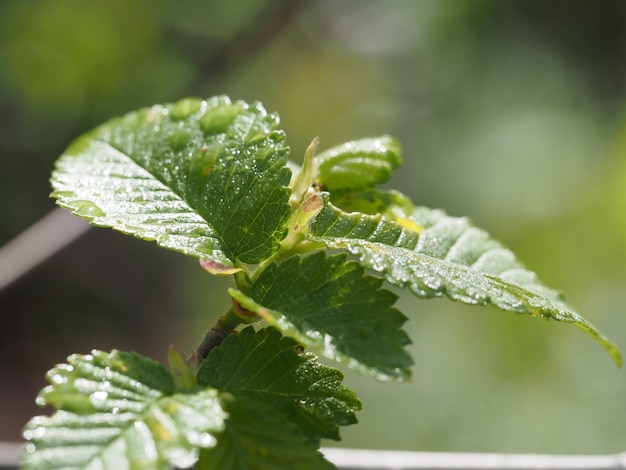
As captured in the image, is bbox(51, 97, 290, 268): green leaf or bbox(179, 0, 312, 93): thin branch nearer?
bbox(51, 97, 290, 268): green leaf

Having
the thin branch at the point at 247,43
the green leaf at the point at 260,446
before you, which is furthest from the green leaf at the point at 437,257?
the thin branch at the point at 247,43

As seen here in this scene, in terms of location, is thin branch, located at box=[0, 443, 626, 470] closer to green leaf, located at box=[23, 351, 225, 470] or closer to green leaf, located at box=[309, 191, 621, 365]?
green leaf, located at box=[309, 191, 621, 365]

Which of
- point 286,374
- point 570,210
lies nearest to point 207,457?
point 286,374

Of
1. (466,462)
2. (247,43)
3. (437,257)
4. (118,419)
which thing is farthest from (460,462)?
(247,43)

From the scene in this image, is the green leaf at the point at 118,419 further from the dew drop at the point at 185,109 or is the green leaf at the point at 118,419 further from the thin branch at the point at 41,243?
the thin branch at the point at 41,243

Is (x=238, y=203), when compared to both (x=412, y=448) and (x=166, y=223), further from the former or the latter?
(x=412, y=448)

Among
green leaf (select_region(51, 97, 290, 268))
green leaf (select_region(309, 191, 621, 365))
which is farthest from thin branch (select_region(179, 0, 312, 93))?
green leaf (select_region(309, 191, 621, 365))
